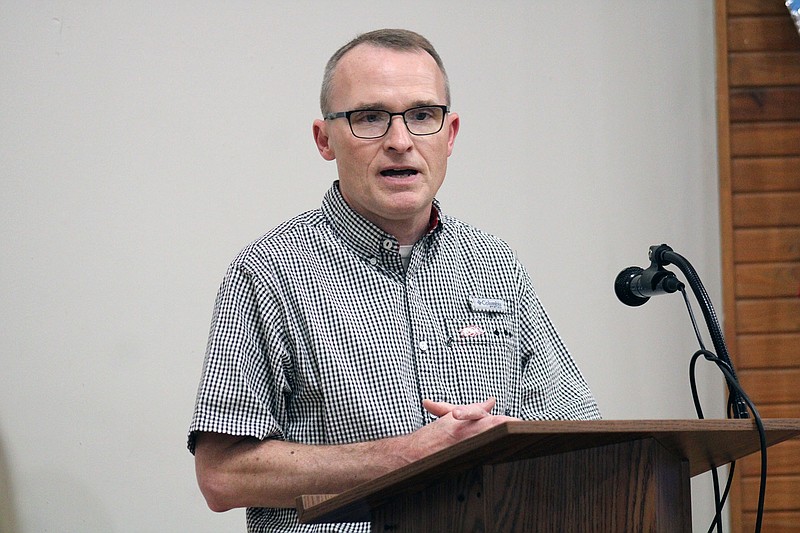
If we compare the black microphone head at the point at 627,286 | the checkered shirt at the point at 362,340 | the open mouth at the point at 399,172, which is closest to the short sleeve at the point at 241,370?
the checkered shirt at the point at 362,340

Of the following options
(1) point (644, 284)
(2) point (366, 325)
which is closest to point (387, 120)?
(2) point (366, 325)

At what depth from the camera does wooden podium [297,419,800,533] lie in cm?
115

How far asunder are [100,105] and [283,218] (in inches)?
24.6

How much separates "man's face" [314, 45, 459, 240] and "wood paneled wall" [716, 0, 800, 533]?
1285 mm

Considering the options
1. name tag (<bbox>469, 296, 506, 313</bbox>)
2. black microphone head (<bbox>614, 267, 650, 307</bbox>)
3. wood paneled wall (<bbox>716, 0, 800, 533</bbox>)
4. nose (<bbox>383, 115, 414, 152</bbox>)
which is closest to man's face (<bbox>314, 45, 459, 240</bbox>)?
nose (<bbox>383, 115, 414, 152</bbox>)

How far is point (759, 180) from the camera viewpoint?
291cm

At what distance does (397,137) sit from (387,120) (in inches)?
1.9

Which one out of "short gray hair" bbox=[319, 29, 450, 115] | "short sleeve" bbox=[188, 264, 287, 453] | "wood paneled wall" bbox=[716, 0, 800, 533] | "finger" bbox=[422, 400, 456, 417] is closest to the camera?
"finger" bbox=[422, 400, 456, 417]

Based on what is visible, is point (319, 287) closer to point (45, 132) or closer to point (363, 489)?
point (363, 489)

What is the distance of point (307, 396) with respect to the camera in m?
1.80

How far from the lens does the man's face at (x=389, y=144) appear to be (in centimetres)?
192

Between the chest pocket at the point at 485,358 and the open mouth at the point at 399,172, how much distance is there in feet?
1.01

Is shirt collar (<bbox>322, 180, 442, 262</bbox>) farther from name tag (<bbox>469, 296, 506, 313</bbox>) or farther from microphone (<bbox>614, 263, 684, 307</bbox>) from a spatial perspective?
microphone (<bbox>614, 263, 684, 307</bbox>)

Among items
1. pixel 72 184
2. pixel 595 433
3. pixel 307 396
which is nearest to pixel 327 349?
pixel 307 396
